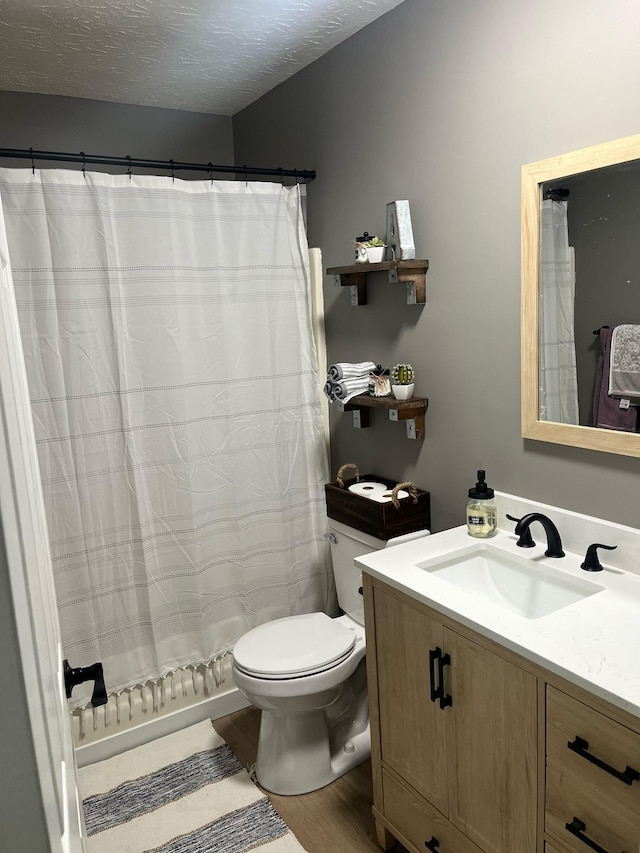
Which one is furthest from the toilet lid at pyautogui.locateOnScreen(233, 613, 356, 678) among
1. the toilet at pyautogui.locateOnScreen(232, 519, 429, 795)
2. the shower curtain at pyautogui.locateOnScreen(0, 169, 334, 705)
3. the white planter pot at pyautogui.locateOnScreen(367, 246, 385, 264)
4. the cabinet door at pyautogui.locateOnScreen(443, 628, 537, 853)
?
the white planter pot at pyautogui.locateOnScreen(367, 246, 385, 264)

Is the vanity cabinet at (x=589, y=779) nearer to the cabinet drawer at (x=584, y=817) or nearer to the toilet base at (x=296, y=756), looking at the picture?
the cabinet drawer at (x=584, y=817)

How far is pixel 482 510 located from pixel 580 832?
2.79 ft

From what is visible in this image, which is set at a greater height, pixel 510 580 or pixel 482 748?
pixel 510 580

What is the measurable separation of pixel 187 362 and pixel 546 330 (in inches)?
50.2

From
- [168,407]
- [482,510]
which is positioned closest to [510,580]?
[482,510]

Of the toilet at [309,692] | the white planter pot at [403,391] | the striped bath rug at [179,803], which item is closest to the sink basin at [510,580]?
the toilet at [309,692]

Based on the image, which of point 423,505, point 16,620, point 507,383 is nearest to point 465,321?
point 507,383

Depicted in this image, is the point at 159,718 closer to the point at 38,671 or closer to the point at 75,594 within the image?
the point at 75,594

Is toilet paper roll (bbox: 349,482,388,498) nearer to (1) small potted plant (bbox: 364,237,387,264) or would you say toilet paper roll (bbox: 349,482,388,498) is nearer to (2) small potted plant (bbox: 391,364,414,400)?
(2) small potted plant (bbox: 391,364,414,400)

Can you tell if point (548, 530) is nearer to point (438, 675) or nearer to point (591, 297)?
point (438, 675)

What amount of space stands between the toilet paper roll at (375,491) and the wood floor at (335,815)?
93 centimetres

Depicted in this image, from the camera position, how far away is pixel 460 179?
199cm

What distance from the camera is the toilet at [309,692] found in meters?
2.06

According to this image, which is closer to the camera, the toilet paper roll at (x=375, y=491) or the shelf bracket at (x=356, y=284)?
the toilet paper roll at (x=375, y=491)
